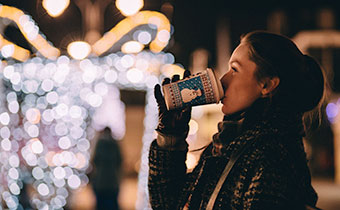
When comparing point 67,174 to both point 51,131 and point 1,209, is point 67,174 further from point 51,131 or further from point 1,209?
point 1,209

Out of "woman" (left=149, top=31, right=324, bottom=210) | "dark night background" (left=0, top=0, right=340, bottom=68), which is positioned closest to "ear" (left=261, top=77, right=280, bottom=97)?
"woman" (left=149, top=31, right=324, bottom=210)

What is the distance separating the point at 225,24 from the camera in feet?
41.1

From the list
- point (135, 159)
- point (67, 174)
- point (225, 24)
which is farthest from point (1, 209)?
point (135, 159)

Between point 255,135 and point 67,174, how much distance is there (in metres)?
4.58

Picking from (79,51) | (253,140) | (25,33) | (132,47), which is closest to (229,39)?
(132,47)

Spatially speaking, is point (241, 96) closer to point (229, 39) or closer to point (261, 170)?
point (261, 170)

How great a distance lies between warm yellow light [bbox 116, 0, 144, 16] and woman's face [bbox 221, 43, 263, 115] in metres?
3.31

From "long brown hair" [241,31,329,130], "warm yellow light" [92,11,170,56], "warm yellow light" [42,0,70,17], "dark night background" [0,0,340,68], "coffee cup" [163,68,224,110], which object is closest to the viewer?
"long brown hair" [241,31,329,130]

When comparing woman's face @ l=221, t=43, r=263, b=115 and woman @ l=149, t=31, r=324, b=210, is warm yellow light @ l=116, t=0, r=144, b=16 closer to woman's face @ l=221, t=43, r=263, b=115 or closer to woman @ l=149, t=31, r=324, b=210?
woman @ l=149, t=31, r=324, b=210

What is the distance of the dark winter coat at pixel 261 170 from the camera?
42.4 inches

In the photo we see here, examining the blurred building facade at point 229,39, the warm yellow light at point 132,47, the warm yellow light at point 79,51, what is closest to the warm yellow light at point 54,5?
the warm yellow light at point 79,51

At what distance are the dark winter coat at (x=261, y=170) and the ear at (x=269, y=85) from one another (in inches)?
2.8

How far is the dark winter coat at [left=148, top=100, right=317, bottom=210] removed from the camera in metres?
1.08

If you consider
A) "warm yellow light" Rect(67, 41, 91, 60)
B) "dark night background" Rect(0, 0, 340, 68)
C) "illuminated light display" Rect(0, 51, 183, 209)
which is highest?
"dark night background" Rect(0, 0, 340, 68)
